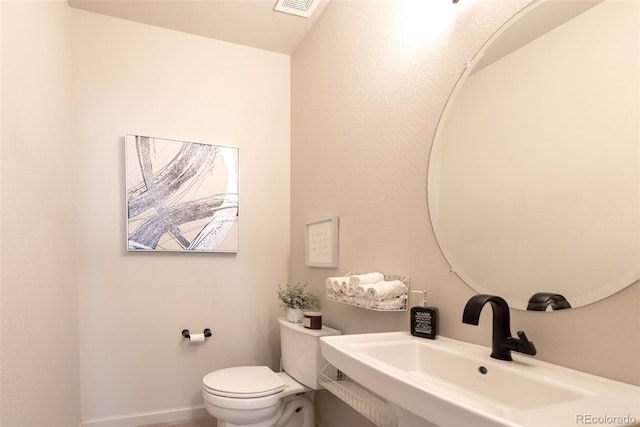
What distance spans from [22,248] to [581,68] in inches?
76.7

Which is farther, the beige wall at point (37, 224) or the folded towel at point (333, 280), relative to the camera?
the folded towel at point (333, 280)

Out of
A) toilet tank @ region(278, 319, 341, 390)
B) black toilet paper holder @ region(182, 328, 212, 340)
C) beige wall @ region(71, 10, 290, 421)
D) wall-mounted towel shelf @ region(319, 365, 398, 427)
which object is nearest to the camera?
wall-mounted towel shelf @ region(319, 365, 398, 427)

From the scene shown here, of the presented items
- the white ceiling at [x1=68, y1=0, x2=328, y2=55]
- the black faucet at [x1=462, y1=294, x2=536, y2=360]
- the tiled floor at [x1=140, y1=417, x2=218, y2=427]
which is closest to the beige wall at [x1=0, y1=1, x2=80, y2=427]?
the white ceiling at [x1=68, y1=0, x2=328, y2=55]

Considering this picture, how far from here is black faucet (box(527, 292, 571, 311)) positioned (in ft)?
3.51

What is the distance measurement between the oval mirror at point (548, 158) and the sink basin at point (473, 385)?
0.20 m

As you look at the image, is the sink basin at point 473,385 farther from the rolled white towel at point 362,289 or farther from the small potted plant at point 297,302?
the small potted plant at point 297,302

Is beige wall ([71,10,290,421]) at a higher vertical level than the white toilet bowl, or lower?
higher

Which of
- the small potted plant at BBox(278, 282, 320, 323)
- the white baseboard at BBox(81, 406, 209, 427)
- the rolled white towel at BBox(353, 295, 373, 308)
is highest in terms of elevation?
the rolled white towel at BBox(353, 295, 373, 308)

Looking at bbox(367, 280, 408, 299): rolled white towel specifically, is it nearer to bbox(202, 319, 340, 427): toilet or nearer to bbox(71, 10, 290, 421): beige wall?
bbox(202, 319, 340, 427): toilet

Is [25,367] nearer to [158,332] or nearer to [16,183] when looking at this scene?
[16,183]

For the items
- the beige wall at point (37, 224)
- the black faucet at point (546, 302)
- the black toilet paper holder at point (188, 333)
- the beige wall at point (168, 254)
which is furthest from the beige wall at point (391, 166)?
the beige wall at point (37, 224)

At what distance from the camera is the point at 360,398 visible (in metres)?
1.67

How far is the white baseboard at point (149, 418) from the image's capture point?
2.49 metres

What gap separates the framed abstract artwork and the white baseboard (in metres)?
1.07
